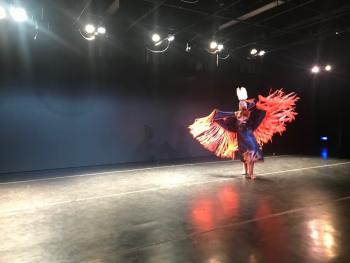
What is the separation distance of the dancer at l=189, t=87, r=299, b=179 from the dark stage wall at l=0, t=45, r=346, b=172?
103 inches

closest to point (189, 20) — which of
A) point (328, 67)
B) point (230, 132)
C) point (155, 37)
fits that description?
point (155, 37)

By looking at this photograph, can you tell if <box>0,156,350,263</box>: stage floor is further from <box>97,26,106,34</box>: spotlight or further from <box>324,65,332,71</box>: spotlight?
<box>324,65,332,71</box>: spotlight

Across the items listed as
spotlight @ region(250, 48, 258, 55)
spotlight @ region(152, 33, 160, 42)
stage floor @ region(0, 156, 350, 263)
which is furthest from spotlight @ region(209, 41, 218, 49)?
stage floor @ region(0, 156, 350, 263)

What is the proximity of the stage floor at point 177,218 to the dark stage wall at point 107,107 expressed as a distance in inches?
48.3

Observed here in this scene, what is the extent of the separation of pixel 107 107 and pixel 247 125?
344 centimetres

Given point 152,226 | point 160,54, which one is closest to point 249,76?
point 160,54

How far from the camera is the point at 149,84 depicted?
792cm

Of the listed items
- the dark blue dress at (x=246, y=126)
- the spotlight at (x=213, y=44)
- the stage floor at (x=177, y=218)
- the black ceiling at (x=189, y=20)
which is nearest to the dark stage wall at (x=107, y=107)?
the black ceiling at (x=189, y=20)

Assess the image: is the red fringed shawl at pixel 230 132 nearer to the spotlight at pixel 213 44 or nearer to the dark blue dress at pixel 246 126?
the dark blue dress at pixel 246 126

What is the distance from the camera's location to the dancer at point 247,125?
5.33 meters

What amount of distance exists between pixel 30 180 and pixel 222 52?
18.1ft

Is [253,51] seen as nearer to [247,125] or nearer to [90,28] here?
[247,125]

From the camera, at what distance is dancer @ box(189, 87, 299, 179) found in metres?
5.33

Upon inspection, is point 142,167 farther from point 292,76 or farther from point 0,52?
point 292,76
